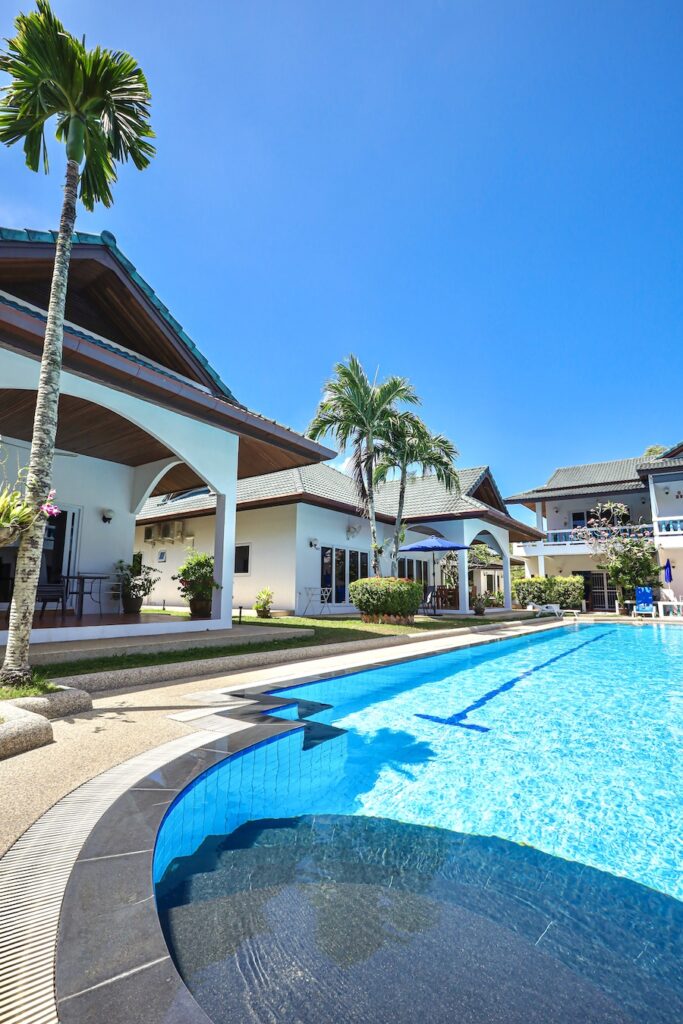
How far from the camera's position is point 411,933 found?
2.30 m

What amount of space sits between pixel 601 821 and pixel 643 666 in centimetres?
855

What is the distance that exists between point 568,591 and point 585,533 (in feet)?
11.6

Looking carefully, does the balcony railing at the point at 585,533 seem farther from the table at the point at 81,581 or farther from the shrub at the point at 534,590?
the table at the point at 81,581

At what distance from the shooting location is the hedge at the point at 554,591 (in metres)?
27.6

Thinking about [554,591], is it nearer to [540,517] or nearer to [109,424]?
[540,517]

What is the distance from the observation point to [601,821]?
368 centimetres

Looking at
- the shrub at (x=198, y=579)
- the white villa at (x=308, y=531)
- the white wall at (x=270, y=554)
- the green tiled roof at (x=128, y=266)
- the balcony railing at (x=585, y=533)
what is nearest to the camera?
the green tiled roof at (x=128, y=266)

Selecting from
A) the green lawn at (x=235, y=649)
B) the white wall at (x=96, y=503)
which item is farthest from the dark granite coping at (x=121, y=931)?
the white wall at (x=96, y=503)

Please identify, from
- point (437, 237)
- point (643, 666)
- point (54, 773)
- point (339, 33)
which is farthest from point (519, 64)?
point (54, 773)

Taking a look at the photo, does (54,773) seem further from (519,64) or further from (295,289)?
(295,289)

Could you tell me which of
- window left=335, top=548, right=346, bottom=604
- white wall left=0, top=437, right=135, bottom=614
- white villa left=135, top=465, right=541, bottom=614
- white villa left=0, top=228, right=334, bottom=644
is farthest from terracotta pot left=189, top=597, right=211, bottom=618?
window left=335, top=548, right=346, bottom=604

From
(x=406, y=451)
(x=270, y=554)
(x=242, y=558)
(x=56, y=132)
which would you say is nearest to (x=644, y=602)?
(x=406, y=451)

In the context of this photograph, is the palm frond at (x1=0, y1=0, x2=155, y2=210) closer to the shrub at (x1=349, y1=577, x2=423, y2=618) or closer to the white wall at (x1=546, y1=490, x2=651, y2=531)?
the shrub at (x1=349, y1=577, x2=423, y2=618)

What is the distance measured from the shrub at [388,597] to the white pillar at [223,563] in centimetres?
579
